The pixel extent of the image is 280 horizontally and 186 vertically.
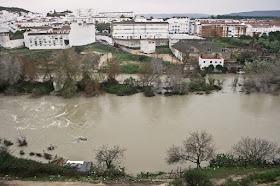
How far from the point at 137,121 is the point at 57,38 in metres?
19.7

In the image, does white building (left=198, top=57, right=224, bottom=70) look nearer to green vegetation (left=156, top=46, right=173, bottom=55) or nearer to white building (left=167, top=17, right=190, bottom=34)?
green vegetation (left=156, top=46, right=173, bottom=55)

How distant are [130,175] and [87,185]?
66.1 inches

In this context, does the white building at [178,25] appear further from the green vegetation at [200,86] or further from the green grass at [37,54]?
the green vegetation at [200,86]

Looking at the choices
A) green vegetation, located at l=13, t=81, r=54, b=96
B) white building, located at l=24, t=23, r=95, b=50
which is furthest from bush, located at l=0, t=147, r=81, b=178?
white building, located at l=24, t=23, r=95, b=50

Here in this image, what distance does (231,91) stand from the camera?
16891 millimetres

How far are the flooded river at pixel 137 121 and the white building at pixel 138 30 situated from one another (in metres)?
19.9

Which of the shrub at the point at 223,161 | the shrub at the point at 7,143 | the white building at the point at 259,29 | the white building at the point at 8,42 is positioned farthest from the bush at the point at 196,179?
the white building at the point at 259,29

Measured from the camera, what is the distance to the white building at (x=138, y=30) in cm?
3425

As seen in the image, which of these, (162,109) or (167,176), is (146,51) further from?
(167,176)

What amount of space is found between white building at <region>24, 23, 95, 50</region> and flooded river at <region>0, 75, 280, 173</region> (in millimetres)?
13412

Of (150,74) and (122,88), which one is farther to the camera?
(150,74)

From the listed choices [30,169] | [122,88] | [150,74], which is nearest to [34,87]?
[122,88]

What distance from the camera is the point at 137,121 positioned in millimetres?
12445

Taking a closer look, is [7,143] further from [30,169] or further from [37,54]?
[37,54]
